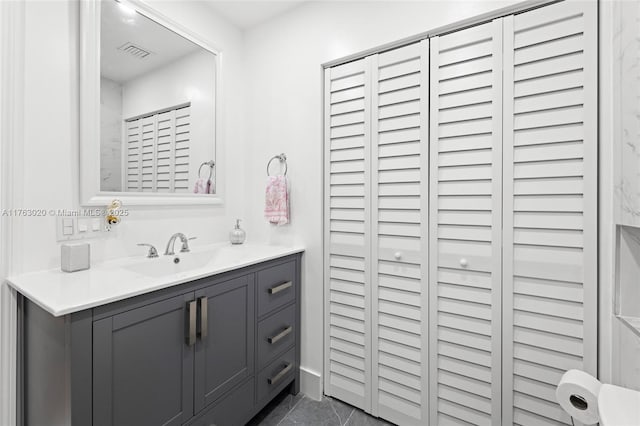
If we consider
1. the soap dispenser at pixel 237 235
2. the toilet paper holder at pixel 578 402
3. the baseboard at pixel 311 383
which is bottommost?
the baseboard at pixel 311 383

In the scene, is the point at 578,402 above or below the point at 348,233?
below

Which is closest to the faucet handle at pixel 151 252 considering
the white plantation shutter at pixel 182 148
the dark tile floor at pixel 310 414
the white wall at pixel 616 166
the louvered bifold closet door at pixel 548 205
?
the white plantation shutter at pixel 182 148

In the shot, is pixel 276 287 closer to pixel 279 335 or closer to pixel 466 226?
pixel 279 335

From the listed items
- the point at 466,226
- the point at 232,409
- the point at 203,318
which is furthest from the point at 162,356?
the point at 466,226

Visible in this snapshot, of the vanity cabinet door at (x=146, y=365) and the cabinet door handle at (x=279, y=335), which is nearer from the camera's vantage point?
the vanity cabinet door at (x=146, y=365)

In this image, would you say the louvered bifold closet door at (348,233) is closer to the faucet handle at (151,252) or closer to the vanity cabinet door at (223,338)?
the vanity cabinet door at (223,338)

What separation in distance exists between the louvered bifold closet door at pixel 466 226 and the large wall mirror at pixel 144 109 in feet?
4.60

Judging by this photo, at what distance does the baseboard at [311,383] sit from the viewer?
180 cm

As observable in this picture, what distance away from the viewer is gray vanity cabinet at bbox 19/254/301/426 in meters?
0.92

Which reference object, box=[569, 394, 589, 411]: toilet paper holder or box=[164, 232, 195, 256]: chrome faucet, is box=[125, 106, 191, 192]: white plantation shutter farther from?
box=[569, 394, 589, 411]: toilet paper holder

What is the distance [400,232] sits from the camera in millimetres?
1558

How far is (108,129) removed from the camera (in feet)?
4.71

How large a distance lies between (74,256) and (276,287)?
0.92 meters

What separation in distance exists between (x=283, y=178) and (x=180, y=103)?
767mm
